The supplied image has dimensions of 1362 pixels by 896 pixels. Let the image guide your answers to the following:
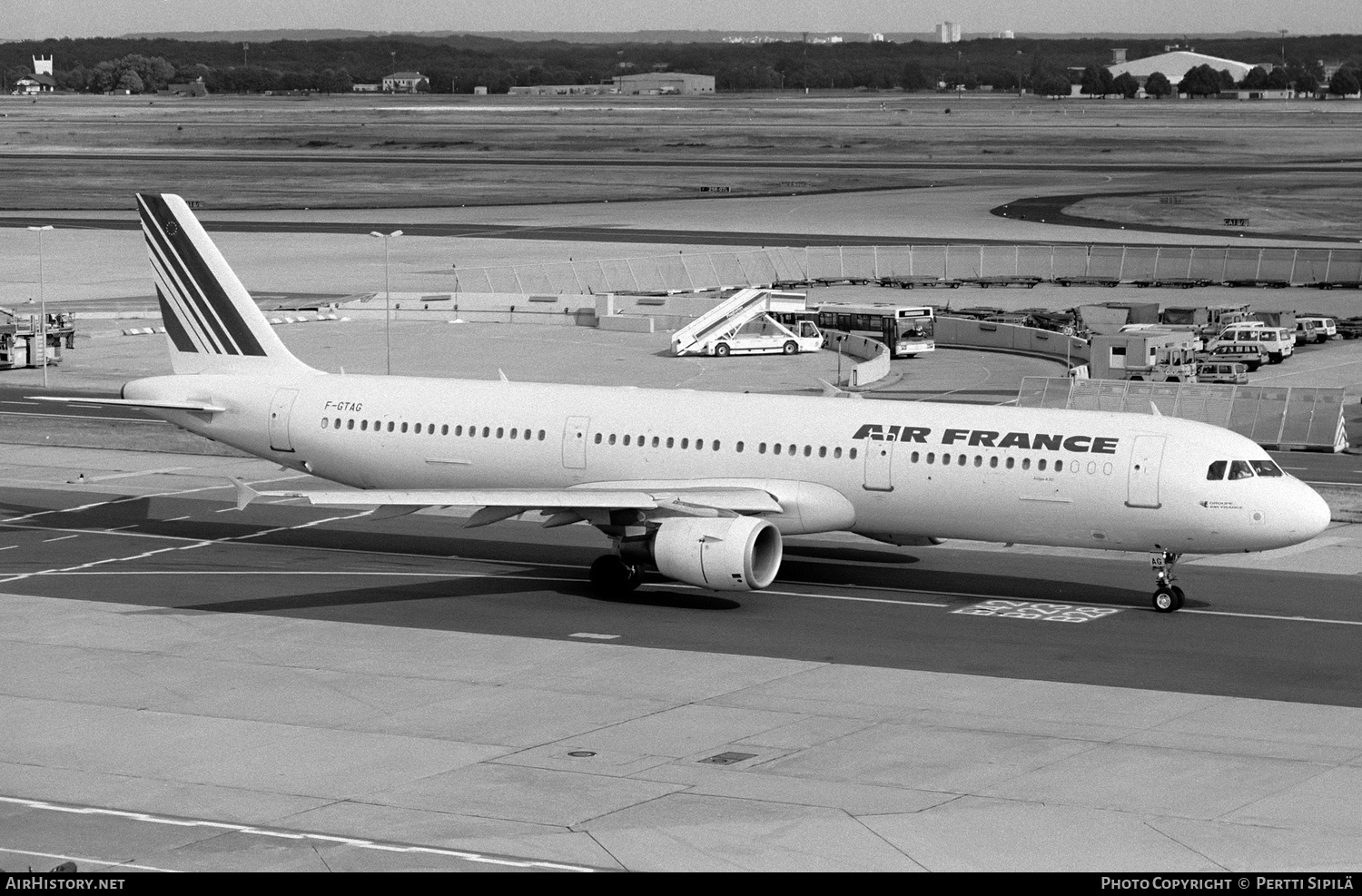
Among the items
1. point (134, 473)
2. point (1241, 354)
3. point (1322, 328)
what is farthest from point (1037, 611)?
point (1322, 328)

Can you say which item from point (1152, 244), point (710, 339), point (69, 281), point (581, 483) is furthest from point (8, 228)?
point (581, 483)

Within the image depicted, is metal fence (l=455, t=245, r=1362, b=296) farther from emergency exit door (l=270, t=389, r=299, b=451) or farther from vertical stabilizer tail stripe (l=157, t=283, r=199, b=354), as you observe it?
emergency exit door (l=270, t=389, r=299, b=451)

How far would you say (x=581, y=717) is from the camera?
117ft

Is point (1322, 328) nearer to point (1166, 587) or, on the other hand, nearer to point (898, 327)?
point (898, 327)

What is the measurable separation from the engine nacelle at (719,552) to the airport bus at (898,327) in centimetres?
5933

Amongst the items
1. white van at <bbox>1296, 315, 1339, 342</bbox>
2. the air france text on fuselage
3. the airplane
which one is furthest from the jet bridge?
the air france text on fuselage

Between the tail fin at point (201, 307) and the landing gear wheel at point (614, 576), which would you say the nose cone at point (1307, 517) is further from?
the tail fin at point (201, 307)

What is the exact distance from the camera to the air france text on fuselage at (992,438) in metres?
44.6

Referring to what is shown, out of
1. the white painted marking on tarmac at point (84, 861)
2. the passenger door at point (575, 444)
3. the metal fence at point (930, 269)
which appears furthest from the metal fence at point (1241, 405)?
the metal fence at point (930, 269)

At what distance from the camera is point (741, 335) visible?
106 m

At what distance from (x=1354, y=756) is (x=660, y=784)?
39.9ft

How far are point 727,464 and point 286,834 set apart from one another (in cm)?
2140

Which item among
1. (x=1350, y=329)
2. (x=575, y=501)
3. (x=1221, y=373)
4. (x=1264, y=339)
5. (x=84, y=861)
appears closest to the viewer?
(x=84, y=861)

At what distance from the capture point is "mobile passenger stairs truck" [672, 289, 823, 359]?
104000 mm
